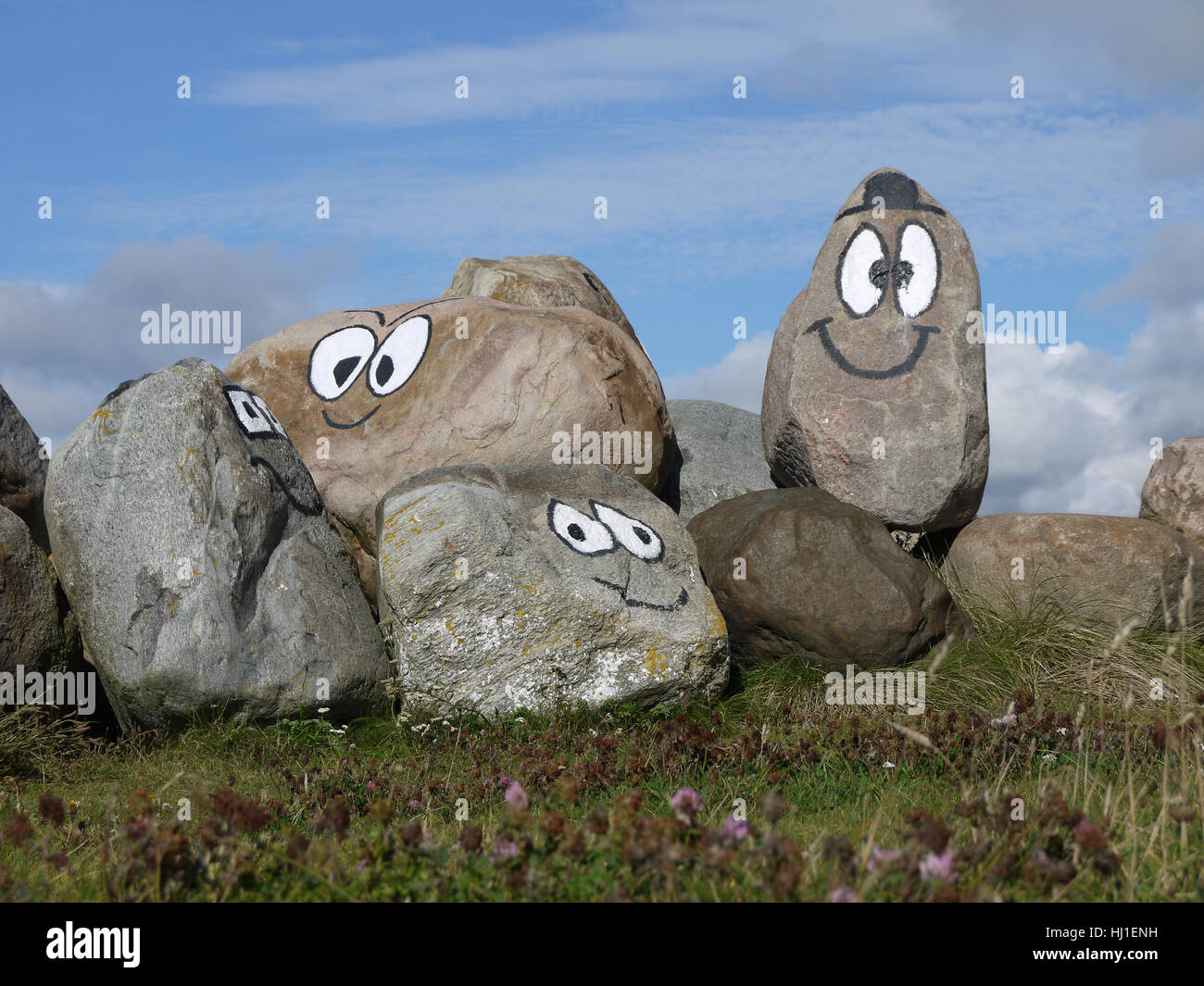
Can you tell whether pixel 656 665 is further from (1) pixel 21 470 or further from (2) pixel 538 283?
(2) pixel 538 283

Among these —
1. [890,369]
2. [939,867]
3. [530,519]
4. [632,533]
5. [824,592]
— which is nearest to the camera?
[939,867]

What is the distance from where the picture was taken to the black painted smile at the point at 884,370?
895 centimetres

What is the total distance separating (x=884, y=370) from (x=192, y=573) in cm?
556

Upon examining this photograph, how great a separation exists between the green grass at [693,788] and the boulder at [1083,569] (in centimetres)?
36

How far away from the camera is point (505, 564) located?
6.97 meters

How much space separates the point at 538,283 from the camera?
1220 centimetres

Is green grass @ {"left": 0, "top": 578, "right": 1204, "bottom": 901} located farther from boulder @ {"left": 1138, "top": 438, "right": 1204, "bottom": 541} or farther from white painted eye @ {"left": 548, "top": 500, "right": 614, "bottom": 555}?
boulder @ {"left": 1138, "top": 438, "right": 1204, "bottom": 541}

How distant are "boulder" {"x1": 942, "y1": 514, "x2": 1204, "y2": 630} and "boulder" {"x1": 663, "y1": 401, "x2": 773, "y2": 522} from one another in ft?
7.68

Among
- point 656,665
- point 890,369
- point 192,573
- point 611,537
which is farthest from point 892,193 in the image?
point 192,573

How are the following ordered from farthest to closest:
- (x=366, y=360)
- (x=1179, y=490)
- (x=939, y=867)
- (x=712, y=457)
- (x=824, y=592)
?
(x=712, y=457)
(x=1179, y=490)
(x=366, y=360)
(x=824, y=592)
(x=939, y=867)

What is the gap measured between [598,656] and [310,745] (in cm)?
187

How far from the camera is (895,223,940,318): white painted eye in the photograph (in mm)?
9172

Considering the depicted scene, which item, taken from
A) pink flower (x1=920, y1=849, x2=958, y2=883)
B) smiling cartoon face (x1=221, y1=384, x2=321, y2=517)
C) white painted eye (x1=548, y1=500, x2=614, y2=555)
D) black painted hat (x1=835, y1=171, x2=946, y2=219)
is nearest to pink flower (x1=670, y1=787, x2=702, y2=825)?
pink flower (x1=920, y1=849, x2=958, y2=883)
